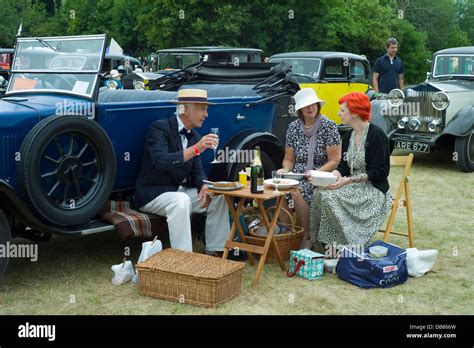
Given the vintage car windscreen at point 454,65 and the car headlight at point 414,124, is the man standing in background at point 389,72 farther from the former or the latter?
the car headlight at point 414,124

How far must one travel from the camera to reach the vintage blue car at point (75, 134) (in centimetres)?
453

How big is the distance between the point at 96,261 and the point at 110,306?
1.05 metres

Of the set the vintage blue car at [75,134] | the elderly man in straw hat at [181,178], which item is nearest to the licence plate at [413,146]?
the vintage blue car at [75,134]

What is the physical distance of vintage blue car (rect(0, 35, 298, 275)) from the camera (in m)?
4.53

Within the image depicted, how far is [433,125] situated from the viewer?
408 inches

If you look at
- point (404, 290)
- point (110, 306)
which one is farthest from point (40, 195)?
point (404, 290)

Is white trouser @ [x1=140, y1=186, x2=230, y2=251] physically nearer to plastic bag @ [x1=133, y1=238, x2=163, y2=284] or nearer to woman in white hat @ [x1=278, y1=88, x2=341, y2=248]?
plastic bag @ [x1=133, y1=238, x2=163, y2=284]

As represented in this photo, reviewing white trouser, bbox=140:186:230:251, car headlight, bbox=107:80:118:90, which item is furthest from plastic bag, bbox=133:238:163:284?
car headlight, bbox=107:80:118:90

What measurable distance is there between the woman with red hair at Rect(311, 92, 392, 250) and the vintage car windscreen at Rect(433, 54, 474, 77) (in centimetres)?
653

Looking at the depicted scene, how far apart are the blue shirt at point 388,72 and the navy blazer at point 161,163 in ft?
24.2

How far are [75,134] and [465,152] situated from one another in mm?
7193

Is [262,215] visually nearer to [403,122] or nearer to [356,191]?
[356,191]

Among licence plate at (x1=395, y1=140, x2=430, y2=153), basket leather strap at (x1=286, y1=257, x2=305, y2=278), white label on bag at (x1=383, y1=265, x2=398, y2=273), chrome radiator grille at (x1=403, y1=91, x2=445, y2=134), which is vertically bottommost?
basket leather strap at (x1=286, y1=257, x2=305, y2=278)

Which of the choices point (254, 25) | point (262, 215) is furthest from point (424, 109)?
point (254, 25)
